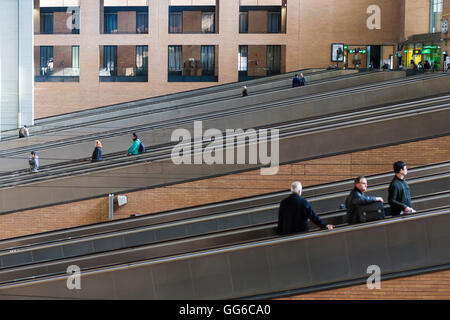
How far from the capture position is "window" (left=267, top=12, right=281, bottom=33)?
3794 cm

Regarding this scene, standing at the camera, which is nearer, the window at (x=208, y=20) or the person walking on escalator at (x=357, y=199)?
the person walking on escalator at (x=357, y=199)

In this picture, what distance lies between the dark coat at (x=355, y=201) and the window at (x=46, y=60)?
2996 cm

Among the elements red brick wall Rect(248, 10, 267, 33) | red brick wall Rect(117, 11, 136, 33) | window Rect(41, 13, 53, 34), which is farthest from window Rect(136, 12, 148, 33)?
red brick wall Rect(248, 10, 267, 33)

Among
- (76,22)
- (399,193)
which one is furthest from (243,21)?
(399,193)

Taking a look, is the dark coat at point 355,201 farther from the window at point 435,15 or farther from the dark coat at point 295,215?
the window at point 435,15

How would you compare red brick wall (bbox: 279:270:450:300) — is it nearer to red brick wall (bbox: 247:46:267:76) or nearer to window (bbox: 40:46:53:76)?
red brick wall (bbox: 247:46:267:76)

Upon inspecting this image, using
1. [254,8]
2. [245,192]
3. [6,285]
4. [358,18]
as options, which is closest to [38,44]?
[254,8]

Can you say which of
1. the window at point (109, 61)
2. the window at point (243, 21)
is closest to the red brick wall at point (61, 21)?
the window at point (109, 61)

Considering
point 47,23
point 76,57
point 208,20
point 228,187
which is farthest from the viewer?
point 47,23

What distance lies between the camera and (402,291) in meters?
8.00

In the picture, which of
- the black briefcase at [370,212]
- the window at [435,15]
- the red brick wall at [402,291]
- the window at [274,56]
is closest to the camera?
the red brick wall at [402,291]

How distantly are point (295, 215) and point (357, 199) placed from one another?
76 centimetres

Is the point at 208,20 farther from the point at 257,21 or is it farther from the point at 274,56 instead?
the point at 274,56

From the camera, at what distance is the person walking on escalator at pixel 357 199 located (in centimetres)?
791
